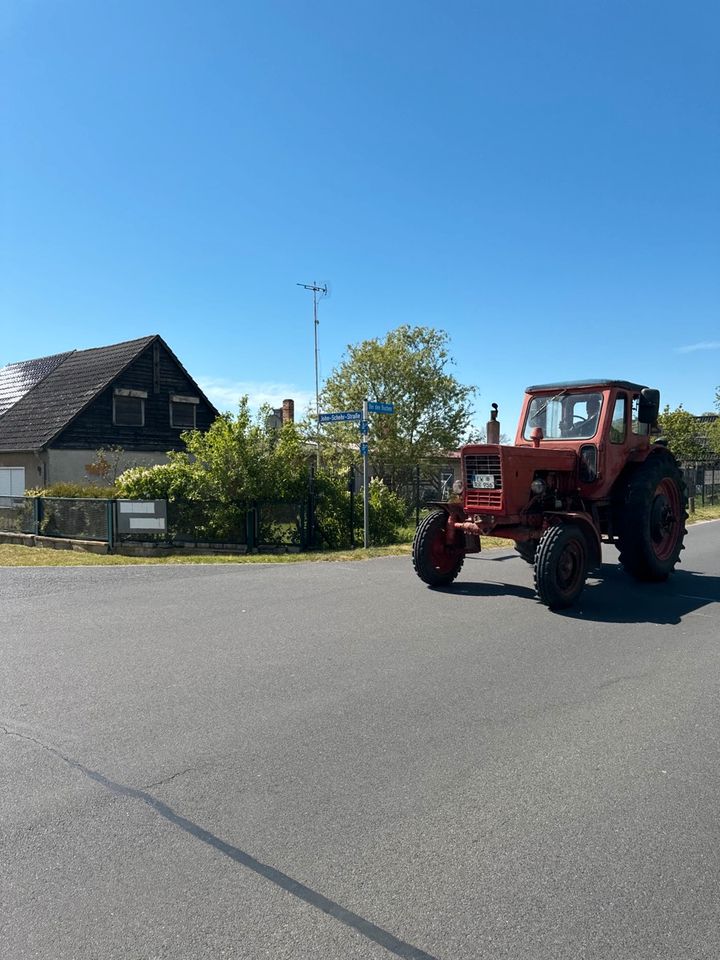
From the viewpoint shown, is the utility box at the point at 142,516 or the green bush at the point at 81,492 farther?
the green bush at the point at 81,492

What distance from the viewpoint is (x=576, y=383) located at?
10367 millimetres

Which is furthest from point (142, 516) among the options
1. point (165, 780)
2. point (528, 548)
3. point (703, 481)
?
point (703, 481)

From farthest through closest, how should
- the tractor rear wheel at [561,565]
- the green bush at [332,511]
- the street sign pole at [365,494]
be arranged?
the green bush at [332,511] < the street sign pole at [365,494] < the tractor rear wheel at [561,565]

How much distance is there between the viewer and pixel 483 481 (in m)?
9.38

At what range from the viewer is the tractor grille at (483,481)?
9.23 meters

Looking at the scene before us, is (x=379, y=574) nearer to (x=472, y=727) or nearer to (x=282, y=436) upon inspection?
(x=282, y=436)

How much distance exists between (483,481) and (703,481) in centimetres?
2764

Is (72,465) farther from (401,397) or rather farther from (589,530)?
(589,530)

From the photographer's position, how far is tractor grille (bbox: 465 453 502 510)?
9.23 metres

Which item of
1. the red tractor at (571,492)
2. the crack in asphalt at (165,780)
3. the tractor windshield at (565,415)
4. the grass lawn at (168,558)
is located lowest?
the crack in asphalt at (165,780)

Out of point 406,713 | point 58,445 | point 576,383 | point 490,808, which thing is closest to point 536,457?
point 576,383

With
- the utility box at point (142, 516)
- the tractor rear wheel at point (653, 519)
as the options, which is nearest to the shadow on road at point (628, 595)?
the tractor rear wheel at point (653, 519)

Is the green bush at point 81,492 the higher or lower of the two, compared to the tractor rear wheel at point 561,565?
higher

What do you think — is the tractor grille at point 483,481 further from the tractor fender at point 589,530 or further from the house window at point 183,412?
the house window at point 183,412
